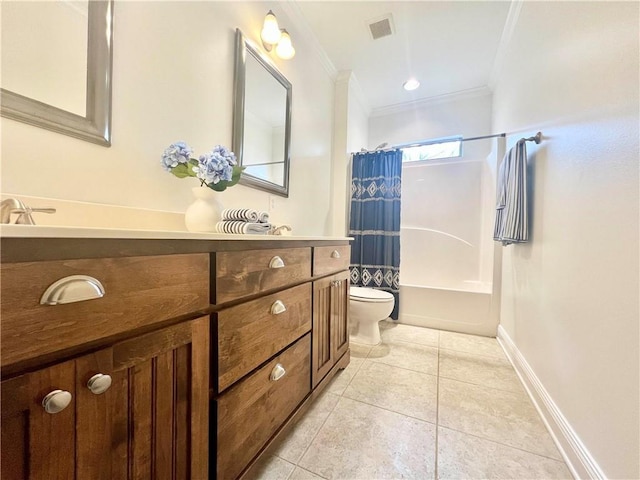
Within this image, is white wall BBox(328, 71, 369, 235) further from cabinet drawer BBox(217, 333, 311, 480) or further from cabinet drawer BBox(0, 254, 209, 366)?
cabinet drawer BBox(0, 254, 209, 366)

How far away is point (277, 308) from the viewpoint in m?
0.93

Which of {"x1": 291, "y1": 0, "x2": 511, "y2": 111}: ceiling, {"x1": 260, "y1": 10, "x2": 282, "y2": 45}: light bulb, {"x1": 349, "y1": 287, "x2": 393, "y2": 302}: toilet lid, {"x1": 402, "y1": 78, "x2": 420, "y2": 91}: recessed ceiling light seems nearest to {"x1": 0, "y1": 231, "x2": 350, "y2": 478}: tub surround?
{"x1": 349, "y1": 287, "x2": 393, "y2": 302}: toilet lid

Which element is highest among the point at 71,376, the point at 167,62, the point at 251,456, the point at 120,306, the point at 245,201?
the point at 167,62

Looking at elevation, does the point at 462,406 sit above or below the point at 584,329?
below

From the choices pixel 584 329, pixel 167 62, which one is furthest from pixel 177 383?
pixel 584 329

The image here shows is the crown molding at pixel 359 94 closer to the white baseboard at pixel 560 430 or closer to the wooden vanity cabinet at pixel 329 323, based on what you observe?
the wooden vanity cabinet at pixel 329 323

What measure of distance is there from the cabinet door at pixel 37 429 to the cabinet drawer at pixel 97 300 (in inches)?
1.7

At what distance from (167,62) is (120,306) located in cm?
107

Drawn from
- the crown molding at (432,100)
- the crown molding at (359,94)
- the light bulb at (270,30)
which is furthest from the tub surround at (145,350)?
the crown molding at (432,100)

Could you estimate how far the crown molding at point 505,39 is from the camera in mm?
1760

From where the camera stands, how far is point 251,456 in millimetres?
855

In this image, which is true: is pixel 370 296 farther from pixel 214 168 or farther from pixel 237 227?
pixel 214 168

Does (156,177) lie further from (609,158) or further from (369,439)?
(609,158)

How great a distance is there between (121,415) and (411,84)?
127 inches
